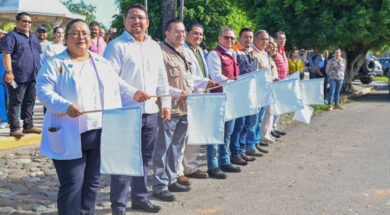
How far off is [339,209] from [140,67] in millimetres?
2567

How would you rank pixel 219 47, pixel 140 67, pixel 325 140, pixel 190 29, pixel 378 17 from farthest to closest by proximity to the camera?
pixel 378 17 → pixel 325 140 → pixel 219 47 → pixel 190 29 → pixel 140 67

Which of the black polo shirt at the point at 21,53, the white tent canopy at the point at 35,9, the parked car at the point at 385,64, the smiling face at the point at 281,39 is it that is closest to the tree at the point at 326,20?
the smiling face at the point at 281,39

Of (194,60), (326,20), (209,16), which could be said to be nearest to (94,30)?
(194,60)

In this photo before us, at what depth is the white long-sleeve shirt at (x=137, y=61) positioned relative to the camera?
4141mm

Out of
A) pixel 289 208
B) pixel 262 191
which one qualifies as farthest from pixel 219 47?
pixel 289 208

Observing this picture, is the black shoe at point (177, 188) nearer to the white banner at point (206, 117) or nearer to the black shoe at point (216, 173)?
the black shoe at point (216, 173)

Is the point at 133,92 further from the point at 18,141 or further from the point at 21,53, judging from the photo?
the point at 18,141

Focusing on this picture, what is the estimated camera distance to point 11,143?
286 inches

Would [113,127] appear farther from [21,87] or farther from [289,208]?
[21,87]

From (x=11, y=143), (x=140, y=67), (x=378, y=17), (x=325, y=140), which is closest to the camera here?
(x=140, y=67)

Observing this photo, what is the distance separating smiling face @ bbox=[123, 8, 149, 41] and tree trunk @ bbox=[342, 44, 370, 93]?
16161 mm

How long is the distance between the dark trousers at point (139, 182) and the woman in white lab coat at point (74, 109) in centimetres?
57

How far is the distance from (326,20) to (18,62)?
12263 mm

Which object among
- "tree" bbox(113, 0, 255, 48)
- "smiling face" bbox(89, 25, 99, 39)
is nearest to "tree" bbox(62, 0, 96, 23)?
"tree" bbox(113, 0, 255, 48)
